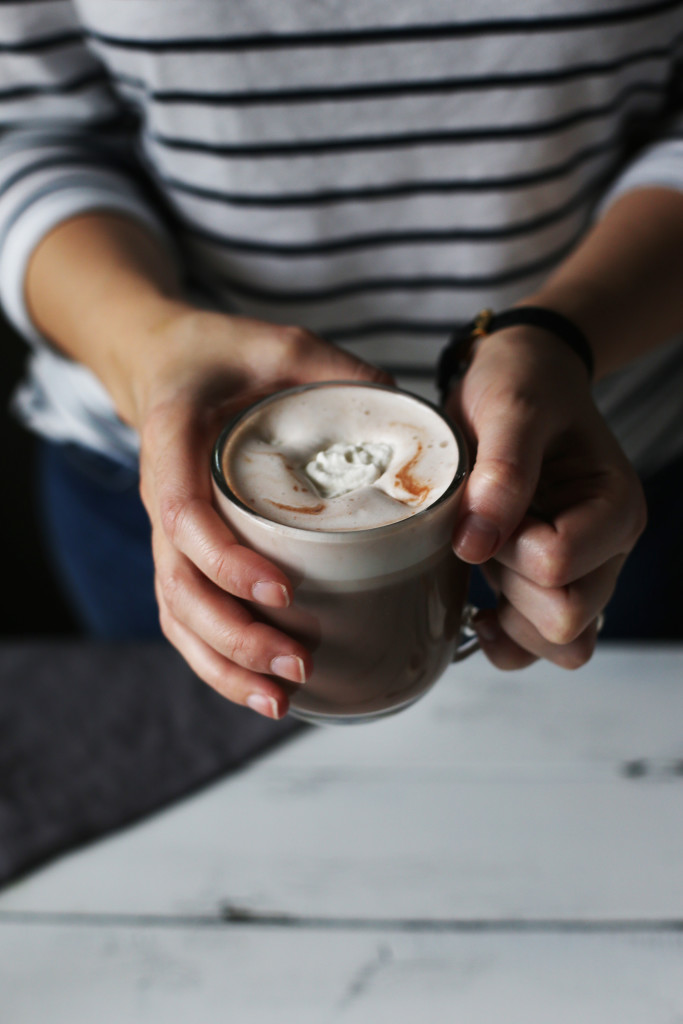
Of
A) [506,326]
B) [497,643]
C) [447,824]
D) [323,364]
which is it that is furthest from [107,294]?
[447,824]

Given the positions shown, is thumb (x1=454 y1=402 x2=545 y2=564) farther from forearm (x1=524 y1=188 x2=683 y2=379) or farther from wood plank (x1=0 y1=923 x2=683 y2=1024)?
wood plank (x1=0 y1=923 x2=683 y2=1024)

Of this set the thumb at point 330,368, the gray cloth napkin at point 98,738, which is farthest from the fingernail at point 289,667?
the gray cloth napkin at point 98,738

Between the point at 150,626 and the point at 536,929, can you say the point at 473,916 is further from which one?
the point at 150,626

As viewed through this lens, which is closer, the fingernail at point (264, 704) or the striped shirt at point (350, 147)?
the fingernail at point (264, 704)

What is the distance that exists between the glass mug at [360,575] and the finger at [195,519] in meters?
0.01

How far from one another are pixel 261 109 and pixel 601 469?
1.73 ft

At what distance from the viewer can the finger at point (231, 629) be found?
0.55 m

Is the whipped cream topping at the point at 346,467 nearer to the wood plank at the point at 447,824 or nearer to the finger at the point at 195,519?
the finger at the point at 195,519

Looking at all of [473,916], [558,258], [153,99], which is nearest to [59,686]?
[473,916]

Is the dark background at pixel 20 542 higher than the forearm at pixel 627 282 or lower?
lower

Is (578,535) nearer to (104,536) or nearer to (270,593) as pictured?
(270,593)

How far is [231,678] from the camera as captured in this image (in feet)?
1.96

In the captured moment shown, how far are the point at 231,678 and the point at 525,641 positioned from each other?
220mm

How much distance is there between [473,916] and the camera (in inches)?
29.4
